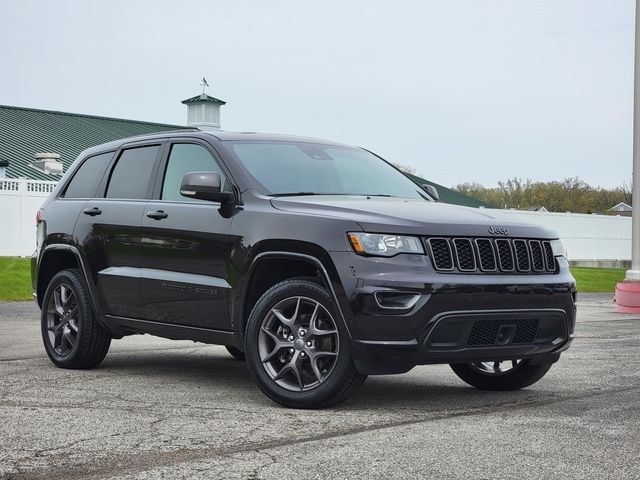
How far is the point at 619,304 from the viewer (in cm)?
1848

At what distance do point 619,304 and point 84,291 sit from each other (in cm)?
1182

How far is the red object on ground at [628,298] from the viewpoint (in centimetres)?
1823

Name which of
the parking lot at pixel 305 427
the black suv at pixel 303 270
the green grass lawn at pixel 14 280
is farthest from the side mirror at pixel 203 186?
the green grass lawn at pixel 14 280

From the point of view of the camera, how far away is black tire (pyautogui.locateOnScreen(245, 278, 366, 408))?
671 cm

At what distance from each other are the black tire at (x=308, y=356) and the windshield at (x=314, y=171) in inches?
35.7

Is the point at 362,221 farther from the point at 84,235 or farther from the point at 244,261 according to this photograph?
the point at 84,235

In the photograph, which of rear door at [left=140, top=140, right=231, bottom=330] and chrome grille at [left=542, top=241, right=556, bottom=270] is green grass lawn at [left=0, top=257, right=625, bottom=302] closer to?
rear door at [left=140, top=140, right=231, bottom=330]

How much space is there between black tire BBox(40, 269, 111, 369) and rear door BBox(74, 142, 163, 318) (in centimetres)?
19

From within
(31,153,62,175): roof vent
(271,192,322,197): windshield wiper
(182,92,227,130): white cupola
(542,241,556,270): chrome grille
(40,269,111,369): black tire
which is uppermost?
(182,92,227,130): white cupola

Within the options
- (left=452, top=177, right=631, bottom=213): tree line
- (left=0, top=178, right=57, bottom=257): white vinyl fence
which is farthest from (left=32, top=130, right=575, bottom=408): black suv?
(left=452, top=177, right=631, bottom=213): tree line

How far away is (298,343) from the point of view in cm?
691

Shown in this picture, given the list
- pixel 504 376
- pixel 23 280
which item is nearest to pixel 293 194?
pixel 504 376

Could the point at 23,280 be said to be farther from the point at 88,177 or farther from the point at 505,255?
the point at 505,255

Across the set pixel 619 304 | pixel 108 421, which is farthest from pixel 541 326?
pixel 619 304
